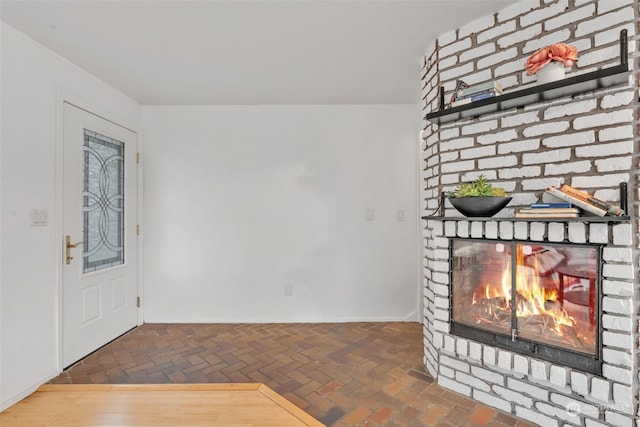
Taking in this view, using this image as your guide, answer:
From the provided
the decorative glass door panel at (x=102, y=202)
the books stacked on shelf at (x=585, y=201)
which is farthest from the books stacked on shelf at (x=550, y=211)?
the decorative glass door panel at (x=102, y=202)

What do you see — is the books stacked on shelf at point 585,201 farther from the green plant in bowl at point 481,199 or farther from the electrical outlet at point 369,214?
the electrical outlet at point 369,214

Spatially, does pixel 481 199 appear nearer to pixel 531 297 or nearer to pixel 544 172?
pixel 544 172

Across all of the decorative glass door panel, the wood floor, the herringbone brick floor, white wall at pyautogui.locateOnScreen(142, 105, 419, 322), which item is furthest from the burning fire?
the decorative glass door panel

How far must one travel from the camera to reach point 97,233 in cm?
268

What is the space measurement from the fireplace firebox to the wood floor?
3.81ft

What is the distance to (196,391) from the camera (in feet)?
6.44

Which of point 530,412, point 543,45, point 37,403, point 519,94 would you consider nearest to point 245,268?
point 37,403

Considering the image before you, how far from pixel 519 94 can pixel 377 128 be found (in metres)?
1.79

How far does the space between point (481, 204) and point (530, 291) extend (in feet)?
1.84

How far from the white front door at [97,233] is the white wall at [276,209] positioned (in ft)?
0.82

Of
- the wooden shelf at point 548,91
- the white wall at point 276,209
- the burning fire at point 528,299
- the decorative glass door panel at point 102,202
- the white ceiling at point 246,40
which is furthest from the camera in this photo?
the white wall at point 276,209

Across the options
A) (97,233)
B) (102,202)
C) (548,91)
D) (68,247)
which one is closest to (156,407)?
(68,247)

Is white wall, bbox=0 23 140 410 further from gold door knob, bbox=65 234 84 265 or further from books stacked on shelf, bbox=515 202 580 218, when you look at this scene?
books stacked on shelf, bbox=515 202 580 218

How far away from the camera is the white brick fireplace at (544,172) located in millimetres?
1401
